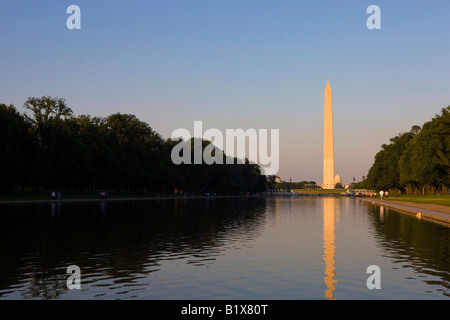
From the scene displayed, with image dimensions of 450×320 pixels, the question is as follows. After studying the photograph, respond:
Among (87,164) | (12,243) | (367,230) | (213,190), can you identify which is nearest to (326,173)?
(213,190)

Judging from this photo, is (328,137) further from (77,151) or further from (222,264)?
(222,264)

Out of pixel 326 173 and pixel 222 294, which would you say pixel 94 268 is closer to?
pixel 222 294

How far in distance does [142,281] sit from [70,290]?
1.91 m

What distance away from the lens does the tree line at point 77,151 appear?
80438 millimetres

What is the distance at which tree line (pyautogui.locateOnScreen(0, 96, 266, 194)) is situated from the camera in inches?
3167

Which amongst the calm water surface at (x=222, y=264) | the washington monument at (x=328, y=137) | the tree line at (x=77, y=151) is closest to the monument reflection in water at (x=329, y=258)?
the calm water surface at (x=222, y=264)

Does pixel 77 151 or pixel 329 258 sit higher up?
pixel 77 151

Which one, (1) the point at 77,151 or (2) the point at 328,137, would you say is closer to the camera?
(1) the point at 77,151

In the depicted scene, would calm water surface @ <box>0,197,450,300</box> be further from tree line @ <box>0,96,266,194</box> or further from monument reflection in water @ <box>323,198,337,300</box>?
tree line @ <box>0,96,266,194</box>

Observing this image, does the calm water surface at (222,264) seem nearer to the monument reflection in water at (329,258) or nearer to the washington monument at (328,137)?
the monument reflection in water at (329,258)

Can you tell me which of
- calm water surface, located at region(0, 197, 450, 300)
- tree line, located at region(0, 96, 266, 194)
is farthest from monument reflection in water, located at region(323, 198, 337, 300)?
tree line, located at region(0, 96, 266, 194)

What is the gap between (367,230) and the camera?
1143 inches

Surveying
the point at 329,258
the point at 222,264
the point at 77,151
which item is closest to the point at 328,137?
the point at 77,151

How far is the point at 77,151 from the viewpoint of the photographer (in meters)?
89.2
